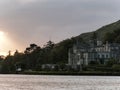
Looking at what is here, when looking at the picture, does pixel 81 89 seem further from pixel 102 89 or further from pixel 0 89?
pixel 0 89

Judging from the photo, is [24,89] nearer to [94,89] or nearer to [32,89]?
[32,89]

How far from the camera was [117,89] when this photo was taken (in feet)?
334

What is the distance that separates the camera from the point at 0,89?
95375 millimetres

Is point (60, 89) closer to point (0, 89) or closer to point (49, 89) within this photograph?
point (49, 89)

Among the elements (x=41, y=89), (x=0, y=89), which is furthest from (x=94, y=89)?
(x=0, y=89)

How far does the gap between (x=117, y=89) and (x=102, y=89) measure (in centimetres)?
282

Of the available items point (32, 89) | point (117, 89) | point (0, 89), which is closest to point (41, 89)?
point (32, 89)

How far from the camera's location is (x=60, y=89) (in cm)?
9988

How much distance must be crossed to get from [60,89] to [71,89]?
2.34 meters

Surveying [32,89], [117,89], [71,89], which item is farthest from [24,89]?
[117,89]

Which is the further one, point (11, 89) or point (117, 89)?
point (117, 89)

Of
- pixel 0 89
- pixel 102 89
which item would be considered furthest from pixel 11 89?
pixel 102 89

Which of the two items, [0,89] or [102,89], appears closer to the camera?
[0,89]

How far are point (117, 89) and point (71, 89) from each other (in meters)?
8.68
